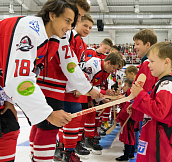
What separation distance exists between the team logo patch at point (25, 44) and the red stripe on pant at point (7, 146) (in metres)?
0.45

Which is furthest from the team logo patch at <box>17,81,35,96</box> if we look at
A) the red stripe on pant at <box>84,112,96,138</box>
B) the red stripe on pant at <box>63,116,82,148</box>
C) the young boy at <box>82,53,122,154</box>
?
the red stripe on pant at <box>84,112,96,138</box>

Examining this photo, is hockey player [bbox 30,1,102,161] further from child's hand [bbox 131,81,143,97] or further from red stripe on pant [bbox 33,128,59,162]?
child's hand [bbox 131,81,143,97]

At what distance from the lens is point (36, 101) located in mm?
1125

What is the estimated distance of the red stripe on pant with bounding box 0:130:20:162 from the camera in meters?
1.26

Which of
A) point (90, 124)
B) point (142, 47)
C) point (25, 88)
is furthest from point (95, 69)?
point (25, 88)

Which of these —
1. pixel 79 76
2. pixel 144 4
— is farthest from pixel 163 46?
pixel 144 4

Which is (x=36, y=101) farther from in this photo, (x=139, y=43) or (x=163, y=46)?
(x=139, y=43)

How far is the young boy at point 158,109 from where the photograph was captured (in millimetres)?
1572

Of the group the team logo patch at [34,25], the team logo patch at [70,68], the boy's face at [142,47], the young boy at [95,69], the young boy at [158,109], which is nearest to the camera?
the team logo patch at [34,25]

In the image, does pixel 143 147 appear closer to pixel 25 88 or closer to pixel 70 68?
pixel 70 68

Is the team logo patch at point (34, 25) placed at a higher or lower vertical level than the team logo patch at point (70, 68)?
higher

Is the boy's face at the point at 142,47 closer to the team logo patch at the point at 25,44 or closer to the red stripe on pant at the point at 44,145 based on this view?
the red stripe on pant at the point at 44,145

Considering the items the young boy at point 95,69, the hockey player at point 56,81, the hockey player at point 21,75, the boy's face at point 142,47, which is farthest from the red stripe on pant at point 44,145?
the young boy at point 95,69

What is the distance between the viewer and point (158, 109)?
61.5 inches
